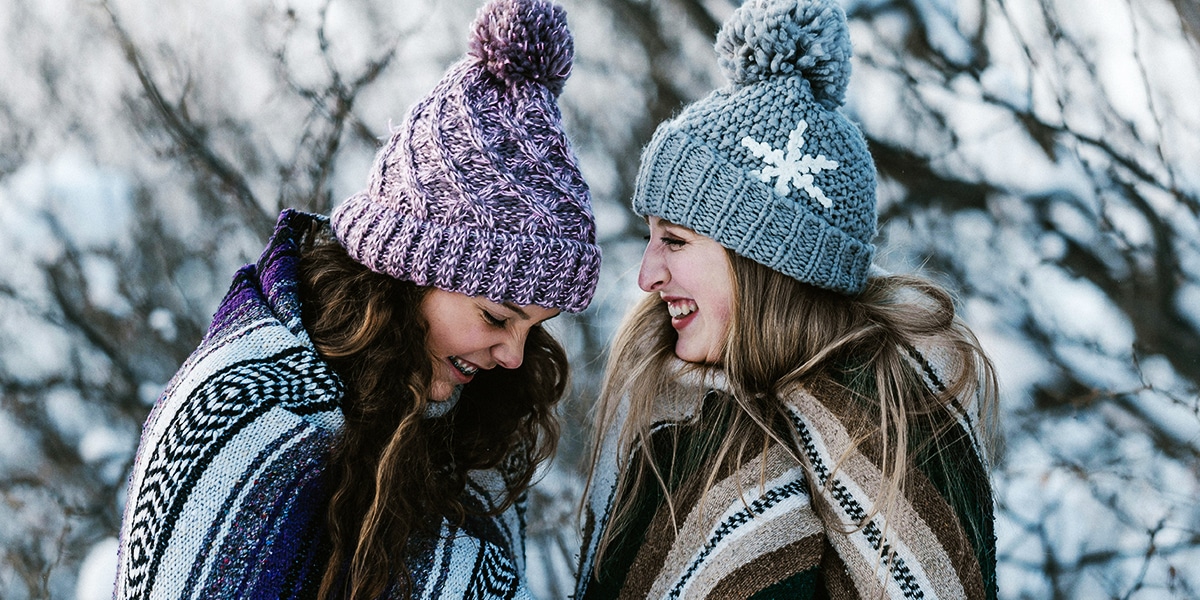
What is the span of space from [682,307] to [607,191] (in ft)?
3.52

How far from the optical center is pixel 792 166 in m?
1.84

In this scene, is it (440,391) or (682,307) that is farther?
(682,307)

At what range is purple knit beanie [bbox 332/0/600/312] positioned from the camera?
162 centimetres

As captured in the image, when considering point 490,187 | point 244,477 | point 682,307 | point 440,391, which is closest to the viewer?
point 244,477

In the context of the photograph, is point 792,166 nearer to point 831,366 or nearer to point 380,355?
point 831,366

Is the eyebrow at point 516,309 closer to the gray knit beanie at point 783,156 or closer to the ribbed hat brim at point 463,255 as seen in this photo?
the ribbed hat brim at point 463,255

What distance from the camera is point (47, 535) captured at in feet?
9.78

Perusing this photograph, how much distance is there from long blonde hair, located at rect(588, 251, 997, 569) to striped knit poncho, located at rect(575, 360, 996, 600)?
0.03 metres

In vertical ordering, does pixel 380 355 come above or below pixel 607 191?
below

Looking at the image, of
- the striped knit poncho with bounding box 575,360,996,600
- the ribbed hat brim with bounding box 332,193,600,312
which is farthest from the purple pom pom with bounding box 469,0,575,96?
the striped knit poncho with bounding box 575,360,996,600

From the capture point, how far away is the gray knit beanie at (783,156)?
6.04 feet

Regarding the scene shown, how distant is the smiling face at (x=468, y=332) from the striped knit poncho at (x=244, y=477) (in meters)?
0.24

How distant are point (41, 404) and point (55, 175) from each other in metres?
0.77

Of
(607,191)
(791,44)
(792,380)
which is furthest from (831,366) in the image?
(607,191)
